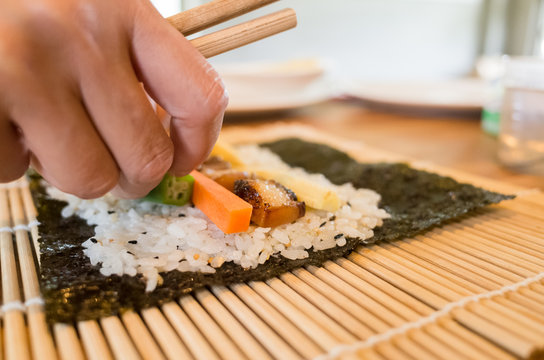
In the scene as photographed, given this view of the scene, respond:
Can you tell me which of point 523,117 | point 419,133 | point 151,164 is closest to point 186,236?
point 151,164

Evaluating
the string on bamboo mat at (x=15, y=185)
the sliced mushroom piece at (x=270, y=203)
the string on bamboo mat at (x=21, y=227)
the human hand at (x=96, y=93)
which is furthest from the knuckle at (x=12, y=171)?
the string on bamboo mat at (x=15, y=185)

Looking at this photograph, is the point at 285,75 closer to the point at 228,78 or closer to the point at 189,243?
the point at 228,78

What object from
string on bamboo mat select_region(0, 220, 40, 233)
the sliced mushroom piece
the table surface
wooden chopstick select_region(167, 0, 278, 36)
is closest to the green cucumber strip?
the sliced mushroom piece

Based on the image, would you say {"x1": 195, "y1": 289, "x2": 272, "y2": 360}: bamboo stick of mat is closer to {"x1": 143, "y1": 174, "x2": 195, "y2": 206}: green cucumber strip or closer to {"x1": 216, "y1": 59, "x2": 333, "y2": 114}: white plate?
{"x1": 143, "y1": 174, "x2": 195, "y2": 206}: green cucumber strip

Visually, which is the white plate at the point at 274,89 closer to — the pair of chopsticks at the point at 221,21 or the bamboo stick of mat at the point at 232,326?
the pair of chopsticks at the point at 221,21

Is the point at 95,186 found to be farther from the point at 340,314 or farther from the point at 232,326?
the point at 340,314
